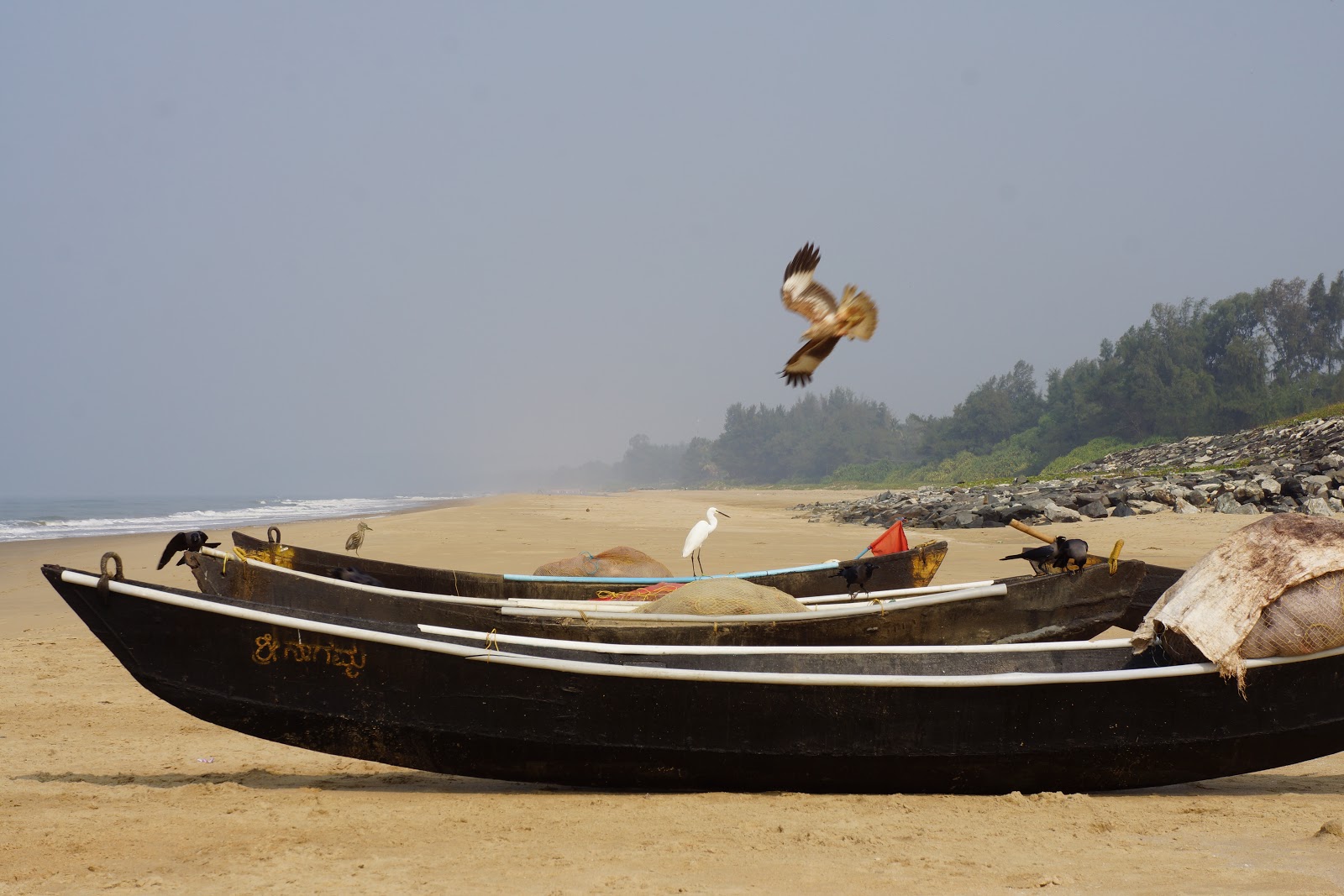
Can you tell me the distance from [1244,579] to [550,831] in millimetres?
3181

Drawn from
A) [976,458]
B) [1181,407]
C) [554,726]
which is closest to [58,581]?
[554,726]

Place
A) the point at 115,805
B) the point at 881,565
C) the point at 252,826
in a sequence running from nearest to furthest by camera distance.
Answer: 1. the point at 252,826
2. the point at 115,805
3. the point at 881,565

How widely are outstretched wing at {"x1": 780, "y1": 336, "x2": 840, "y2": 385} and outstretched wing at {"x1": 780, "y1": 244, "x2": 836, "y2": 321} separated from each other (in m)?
0.21

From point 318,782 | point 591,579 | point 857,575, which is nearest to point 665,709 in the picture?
point 318,782

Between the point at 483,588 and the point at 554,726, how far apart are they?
14.6 ft

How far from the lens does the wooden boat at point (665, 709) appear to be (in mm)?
4012

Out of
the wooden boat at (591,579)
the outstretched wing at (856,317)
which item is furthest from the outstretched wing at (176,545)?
the outstretched wing at (856,317)

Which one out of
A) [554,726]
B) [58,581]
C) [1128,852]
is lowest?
[1128,852]

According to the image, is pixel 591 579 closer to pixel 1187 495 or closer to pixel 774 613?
pixel 774 613

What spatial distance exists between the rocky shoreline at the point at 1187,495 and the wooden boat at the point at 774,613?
24.3ft

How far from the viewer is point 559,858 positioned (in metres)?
3.37

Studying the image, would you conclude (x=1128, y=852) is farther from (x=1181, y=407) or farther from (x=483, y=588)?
(x=1181, y=407)

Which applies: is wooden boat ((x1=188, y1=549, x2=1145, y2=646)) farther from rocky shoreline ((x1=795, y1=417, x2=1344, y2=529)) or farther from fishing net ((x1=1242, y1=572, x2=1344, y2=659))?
rocky shoreline ((x1=795, y1=417, x2=1344, y2=529))

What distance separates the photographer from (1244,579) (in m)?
4.12
